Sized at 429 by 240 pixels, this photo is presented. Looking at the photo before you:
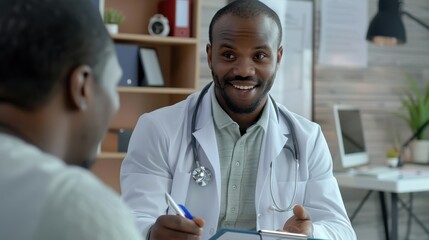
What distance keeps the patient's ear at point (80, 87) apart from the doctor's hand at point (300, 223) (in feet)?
3.31

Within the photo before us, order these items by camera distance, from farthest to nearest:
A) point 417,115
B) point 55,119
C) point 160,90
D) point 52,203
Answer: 1. point 417,115
2. point 160,90
3. point 55,119
4. point 52,203

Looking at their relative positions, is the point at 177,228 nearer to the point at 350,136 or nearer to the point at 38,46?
the point at 38,46

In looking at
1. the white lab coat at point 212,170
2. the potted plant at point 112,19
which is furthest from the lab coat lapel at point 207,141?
the potted plant at point 112,19

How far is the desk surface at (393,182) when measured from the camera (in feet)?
12.7

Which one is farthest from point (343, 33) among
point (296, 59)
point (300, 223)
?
point (300, 223)

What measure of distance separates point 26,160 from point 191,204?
1251 mm

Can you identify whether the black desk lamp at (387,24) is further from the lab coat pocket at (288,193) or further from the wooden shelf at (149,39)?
the lab coat pocket at (288,193)

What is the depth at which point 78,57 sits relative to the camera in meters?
0.71

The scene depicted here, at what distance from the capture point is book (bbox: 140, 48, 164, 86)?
13.0 ft

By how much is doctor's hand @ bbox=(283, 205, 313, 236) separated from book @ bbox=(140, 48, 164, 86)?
238cm

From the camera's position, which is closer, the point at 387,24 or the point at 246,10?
the point at 246,10

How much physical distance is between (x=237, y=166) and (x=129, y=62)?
2.13m

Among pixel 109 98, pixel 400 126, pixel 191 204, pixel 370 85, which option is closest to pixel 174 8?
pixel 370 85

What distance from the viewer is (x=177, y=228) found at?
1.49m
